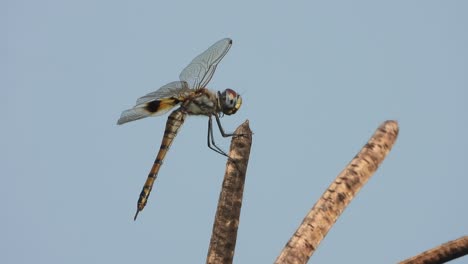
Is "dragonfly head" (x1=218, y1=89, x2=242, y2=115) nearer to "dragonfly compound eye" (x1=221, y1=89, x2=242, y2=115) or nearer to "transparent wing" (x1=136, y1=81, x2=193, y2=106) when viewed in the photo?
"dragonfly compound eye" (x1=221, y1=89, x2=242, y2=115)

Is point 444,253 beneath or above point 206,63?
beneath

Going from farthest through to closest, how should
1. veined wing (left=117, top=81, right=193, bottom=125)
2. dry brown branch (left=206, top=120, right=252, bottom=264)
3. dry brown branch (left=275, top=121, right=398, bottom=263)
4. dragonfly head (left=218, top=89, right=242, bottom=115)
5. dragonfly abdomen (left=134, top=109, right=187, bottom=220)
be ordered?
veined wing (left=117, top=81, right=193, bottom=125)
dragonfly head (left=218, top=89, right=242, bottom=115)
dragonfly abdomen (left=134, top=109, right=187, bottom=220)
dry brown branch (left=206, top=120, right=252, bottom=264)
dry brown branch (left=275, top=121, right=398, bottom=263)

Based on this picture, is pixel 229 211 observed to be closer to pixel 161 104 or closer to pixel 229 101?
pixel 229 101

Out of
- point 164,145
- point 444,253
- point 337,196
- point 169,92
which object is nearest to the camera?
point 444,253

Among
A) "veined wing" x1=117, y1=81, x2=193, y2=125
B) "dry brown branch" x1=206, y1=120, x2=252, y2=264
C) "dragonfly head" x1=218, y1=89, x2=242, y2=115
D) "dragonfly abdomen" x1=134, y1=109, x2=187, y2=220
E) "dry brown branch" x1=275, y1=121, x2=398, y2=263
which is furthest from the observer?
"veined wing" x1=117, y1=81, x2=193, y2=125

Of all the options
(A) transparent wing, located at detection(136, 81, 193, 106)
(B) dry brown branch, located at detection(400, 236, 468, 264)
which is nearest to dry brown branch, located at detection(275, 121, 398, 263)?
(B) dry brown branch, located at detection(400, 236, 468, 264)

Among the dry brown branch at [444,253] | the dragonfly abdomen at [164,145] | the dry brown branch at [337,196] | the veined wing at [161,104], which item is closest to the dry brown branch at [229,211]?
the dry brown branch at [337,196]

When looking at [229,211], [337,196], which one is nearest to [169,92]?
[229,211]

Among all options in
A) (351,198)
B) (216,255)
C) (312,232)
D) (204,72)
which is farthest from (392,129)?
(204,72)
